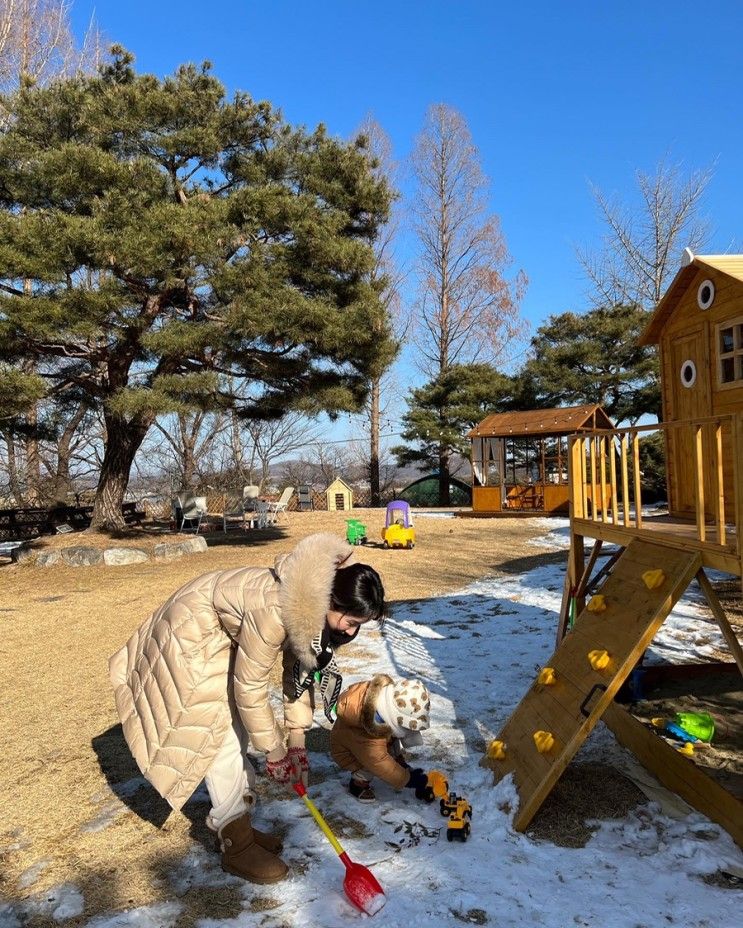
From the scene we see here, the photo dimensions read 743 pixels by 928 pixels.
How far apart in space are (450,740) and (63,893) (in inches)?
80.8

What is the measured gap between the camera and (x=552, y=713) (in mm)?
3168

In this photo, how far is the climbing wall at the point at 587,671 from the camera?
287 cm

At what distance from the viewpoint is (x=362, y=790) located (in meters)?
3.09

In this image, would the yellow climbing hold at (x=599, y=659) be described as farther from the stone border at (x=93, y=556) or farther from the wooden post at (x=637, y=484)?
the stone border at (x=93, y=556)

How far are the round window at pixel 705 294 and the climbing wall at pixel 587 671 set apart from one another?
7.63 feet

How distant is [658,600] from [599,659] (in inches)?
15.0

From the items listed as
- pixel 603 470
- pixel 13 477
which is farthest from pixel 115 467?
pixel 603 470

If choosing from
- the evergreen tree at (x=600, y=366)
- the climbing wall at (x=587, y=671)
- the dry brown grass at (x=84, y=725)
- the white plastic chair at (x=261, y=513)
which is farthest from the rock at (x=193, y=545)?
the evergreen tree at (x=600, y=366)

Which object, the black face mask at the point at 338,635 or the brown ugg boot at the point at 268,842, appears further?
the brown ugg boot at the point at 268,842

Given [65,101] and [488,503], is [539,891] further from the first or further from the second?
[488,503]

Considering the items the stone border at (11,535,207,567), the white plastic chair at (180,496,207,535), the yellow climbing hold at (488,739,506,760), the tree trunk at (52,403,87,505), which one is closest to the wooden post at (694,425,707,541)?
the yellow climbing hold at (488,739,506,760)

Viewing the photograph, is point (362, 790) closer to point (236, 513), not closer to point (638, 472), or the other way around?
point (638, 472)

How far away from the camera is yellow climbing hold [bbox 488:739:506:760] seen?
3257mm

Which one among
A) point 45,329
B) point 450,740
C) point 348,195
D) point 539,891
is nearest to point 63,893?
point 539,891
